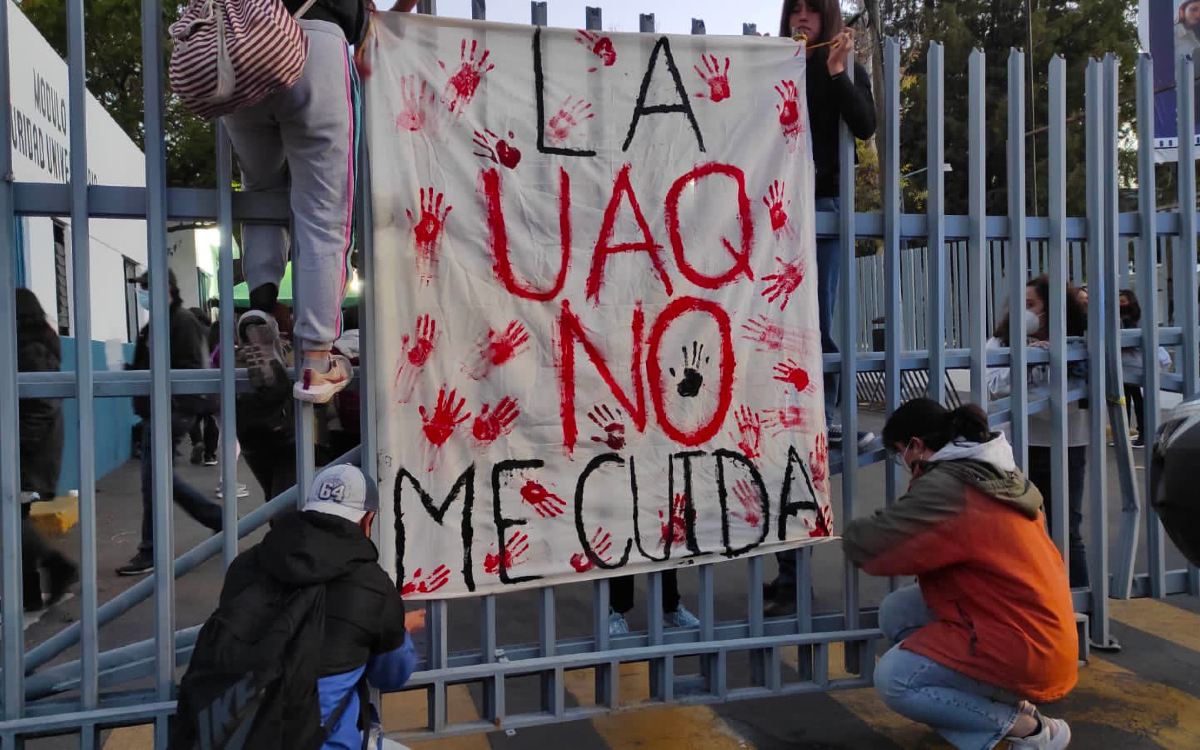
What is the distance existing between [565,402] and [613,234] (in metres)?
0.62

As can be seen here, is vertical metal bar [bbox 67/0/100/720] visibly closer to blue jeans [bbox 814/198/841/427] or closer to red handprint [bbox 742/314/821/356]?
red handprint [bbox 742/314/821/356]

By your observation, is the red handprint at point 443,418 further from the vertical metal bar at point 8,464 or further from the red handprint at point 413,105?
the vertical metal bar at point 8,464

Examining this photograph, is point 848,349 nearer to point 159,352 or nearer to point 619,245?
point 619,245

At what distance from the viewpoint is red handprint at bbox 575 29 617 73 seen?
3.47m

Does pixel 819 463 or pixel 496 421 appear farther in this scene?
pixel 819 463

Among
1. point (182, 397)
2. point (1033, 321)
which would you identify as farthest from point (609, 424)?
point (182, 397)

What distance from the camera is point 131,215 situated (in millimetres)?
3049

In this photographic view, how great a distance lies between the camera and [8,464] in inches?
115

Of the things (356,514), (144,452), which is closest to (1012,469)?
(356,514)

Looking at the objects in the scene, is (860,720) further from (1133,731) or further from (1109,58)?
(1109,58)

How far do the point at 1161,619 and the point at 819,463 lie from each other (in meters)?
2.67

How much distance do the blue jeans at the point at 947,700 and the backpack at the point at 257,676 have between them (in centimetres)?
203

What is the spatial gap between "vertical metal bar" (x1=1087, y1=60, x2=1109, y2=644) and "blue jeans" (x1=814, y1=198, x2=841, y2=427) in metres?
1.16

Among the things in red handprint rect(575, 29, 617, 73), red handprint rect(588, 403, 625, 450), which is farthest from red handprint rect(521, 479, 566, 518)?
red handprint rect(575, 29, 617, 73)
